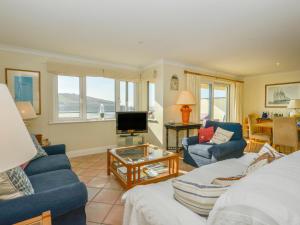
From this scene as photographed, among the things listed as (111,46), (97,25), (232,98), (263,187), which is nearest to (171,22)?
(97,25)

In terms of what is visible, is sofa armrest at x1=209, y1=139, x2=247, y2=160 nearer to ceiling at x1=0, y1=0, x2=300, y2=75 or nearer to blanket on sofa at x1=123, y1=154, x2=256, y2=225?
blanket on sofa at x1=123, y1=154, x2=256, y2=225

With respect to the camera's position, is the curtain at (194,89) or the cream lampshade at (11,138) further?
the curtain at (194,89)

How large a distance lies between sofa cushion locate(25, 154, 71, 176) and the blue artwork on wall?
1.65 m

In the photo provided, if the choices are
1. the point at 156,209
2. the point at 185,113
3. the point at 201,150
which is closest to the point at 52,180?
the point at 156,209

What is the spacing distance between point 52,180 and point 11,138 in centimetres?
148

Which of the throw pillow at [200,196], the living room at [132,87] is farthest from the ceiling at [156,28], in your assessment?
the throw pillow at [200,196]

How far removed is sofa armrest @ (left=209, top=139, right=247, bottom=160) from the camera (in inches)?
107

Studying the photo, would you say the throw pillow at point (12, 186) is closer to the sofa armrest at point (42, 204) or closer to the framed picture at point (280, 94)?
the sofa armrest at point (42, 204)

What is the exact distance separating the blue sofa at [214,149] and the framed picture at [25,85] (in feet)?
9.91

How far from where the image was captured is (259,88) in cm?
595

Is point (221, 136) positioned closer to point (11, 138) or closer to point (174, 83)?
point (174, 83)

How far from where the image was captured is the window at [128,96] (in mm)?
4754

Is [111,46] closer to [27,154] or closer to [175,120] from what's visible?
[175,120]

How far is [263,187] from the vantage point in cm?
81
